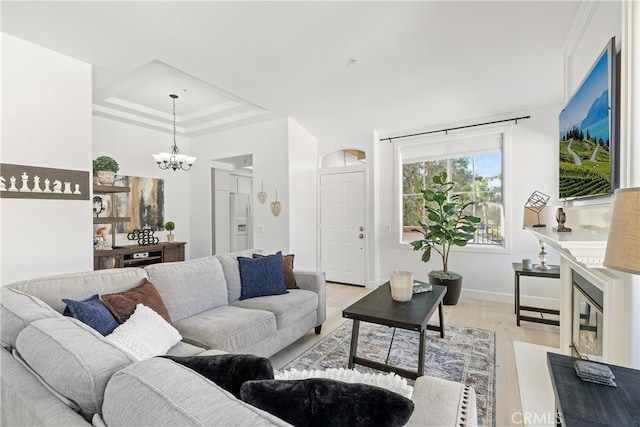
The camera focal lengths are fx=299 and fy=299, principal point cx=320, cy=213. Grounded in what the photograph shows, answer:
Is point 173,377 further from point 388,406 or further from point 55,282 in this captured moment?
point 55,282

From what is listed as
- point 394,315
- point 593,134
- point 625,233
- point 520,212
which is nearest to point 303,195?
point 520,212

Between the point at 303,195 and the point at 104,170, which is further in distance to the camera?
the point at 303,195

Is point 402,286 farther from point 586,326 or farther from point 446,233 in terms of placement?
point 446,233

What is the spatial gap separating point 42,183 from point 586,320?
4.57 m

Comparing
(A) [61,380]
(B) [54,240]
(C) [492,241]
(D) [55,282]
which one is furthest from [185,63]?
(C) [492,241]

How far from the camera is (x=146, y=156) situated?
524 centimetres

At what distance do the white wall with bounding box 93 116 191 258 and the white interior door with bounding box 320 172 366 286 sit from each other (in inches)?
99.8

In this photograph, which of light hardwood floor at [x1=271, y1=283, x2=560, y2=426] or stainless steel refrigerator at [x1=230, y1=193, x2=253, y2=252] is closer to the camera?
light hardwood floor at [x1=271, y1=283, x2=560, y2=426]

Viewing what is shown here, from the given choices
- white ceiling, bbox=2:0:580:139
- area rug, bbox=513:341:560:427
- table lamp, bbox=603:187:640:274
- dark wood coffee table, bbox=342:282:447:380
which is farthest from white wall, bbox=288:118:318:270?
table lamp, bbox=603:187:640:274

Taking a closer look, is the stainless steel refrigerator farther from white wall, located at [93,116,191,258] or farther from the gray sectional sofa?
the gray sectional sofa

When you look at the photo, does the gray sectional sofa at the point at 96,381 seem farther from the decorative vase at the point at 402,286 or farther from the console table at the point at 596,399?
the decorative vase at the point at 402,286

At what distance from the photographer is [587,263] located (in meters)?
1.41

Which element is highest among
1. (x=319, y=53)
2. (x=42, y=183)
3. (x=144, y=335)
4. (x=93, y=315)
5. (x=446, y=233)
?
(x=319, y=53)

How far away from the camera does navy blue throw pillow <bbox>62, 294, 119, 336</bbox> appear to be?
1.50 metres
